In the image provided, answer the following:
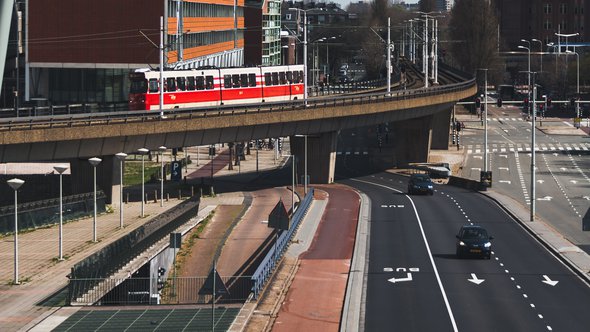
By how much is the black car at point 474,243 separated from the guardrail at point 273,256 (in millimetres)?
8451

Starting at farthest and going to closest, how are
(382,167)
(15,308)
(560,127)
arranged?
(560,127) → (382,167) → (15,308)

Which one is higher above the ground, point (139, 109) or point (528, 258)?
point (139, 109)

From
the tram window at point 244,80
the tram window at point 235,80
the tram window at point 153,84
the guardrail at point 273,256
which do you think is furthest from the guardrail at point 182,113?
the guardrail at point 273,256

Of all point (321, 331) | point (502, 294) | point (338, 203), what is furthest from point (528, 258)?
point (338, 203)

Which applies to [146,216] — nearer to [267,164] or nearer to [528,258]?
[528,258]

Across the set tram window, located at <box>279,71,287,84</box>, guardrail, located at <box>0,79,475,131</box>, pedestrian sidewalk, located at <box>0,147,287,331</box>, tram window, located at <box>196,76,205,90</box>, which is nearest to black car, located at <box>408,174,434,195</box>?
guardrail, located at <box>0,79,475,131</box>

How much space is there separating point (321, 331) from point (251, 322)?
246 cm

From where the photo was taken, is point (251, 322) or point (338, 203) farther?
point (338, 203)

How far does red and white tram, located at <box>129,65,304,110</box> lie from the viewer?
269 ft

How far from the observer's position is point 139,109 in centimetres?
8175

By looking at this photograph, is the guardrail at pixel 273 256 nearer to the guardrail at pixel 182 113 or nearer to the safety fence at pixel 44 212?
the guardrail at pixel 182 113

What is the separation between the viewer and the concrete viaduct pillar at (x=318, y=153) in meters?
97.9

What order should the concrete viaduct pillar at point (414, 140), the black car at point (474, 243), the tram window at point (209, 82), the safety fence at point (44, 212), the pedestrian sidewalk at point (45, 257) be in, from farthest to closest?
the concrete viaduct pillar at point (414, 140), the tram window at point (209, 82), the safety fence at point (44, 212), the black car at point (474, 243), the pedestrian sidewalk at point (45, 257)

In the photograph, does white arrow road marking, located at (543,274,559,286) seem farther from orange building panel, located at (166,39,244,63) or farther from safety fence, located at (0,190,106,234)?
orange building panel, located at (166,39,244,63)
